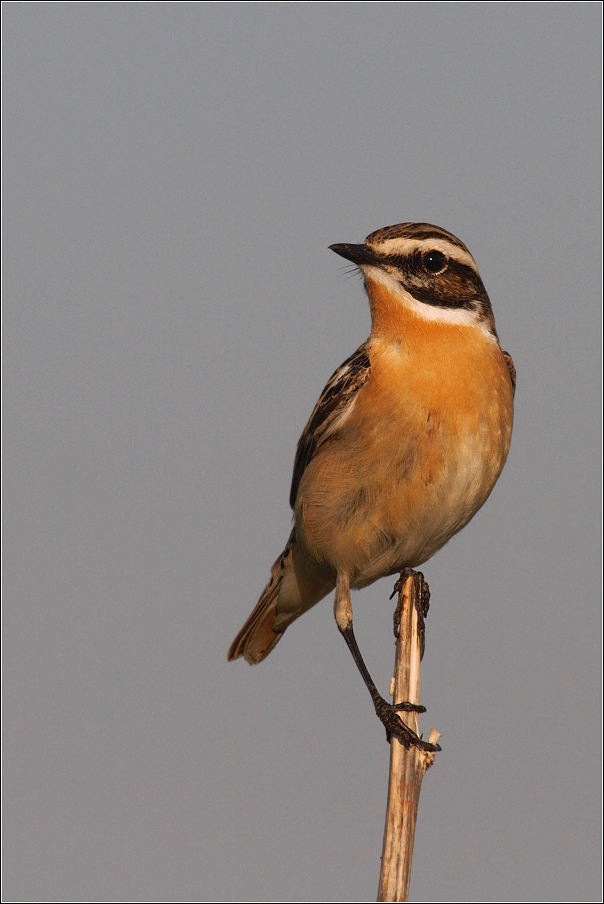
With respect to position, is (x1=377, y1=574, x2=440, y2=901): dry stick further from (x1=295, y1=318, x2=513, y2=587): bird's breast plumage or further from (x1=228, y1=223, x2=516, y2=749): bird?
(x1=295, y1=318, x2=513, y2=587): bird's breast plumage

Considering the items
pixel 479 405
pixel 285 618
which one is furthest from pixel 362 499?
pixel 285 618

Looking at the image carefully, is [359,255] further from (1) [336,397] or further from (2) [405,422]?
(2) [405,422]

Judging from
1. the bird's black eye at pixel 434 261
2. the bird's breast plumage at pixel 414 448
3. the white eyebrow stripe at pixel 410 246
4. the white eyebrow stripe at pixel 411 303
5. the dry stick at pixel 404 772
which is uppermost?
the white eyebrow stripe at pixel 410 246

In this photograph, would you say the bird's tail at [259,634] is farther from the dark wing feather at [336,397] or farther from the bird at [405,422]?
the dark wing feather at [336,397]

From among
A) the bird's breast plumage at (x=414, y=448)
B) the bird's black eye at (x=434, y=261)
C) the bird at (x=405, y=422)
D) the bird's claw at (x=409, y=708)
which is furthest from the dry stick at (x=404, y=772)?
the bird's black eye at (x=434, y=261)

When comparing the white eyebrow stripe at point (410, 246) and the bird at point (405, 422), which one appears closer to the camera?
the bird at point (405, 422)

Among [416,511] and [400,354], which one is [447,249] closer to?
[400,354]

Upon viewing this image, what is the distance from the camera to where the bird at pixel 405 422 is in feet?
29.5

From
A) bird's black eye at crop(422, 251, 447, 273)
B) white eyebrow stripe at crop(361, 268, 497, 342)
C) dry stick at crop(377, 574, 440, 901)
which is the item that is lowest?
dry stick at crop(377, 574, 440, 901)

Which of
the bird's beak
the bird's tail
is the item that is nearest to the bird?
the bird's beak

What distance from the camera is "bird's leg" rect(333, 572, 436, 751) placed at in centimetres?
812

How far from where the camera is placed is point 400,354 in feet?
30.3

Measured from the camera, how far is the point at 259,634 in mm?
11602

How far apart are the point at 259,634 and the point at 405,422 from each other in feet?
11.8
